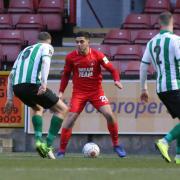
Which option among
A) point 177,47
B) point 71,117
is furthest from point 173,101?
point 71,117

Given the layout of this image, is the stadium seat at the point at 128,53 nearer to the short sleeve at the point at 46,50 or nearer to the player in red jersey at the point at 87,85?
the player in red jersey at the point at 87,85

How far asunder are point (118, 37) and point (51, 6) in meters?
2.14

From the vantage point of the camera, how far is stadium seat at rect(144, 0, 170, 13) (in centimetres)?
2163

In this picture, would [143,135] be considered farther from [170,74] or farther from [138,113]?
[170,74]

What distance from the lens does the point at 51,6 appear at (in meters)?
21.8

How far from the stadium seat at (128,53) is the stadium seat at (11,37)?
2164 mm

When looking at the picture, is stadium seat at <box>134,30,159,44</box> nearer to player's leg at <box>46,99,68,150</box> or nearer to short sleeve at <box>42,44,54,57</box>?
player's leg at <box>46,99,68,150</box>

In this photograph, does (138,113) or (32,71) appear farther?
(138,113)

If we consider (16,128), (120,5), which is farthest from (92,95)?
(120,5)

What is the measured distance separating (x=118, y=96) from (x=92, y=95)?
137 inches

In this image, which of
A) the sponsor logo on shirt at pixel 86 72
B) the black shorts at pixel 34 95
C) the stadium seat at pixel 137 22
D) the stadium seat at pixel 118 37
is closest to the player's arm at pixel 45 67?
the black shorts at pixel 34 95

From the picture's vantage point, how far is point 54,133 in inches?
519

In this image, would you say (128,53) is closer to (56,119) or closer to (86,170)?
(56,119)

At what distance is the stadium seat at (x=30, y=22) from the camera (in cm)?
2102
